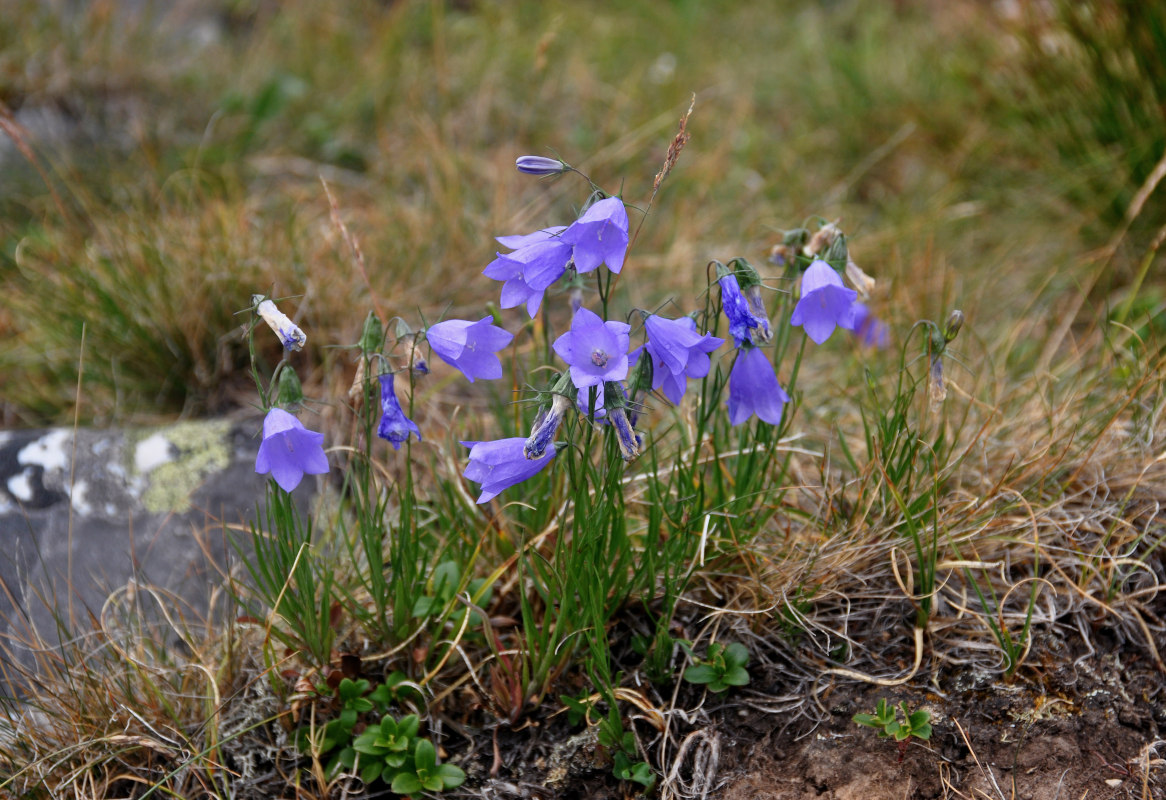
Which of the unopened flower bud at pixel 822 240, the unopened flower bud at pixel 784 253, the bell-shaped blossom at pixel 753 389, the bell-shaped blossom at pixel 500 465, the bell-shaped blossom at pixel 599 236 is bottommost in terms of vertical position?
the bell-shaped blossom at pixel 500 465

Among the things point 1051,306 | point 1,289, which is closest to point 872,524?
point 1051,306

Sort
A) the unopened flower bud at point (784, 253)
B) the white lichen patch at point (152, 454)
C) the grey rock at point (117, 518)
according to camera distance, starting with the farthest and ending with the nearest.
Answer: the white lichen patch at point (152, 454), the grey rock at point (117, 518), the unopened flower bud at point (784, 253)

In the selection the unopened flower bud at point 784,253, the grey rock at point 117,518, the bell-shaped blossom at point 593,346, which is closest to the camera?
the bell-shaped blossom at point 593,346

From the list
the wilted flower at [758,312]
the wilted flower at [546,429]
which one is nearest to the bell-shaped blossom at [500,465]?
the wilted flower at [546,429]

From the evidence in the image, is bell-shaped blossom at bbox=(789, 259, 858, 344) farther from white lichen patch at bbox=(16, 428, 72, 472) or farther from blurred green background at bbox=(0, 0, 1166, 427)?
white lichen patch at bbox=(16, 428, 72, 472)

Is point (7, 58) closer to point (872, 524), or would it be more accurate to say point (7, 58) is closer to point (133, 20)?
point (133, 20)

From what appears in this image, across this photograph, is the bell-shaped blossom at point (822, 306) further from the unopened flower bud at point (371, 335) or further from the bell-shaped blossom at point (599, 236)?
the unopened flower bud at point (371, 335)

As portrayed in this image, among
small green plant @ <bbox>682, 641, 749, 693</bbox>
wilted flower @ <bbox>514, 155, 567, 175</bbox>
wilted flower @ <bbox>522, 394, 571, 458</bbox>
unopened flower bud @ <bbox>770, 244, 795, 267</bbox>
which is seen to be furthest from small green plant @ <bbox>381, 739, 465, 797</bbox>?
unopened flower bud @ <bbox>770, 244, 795, 267</bbox>
